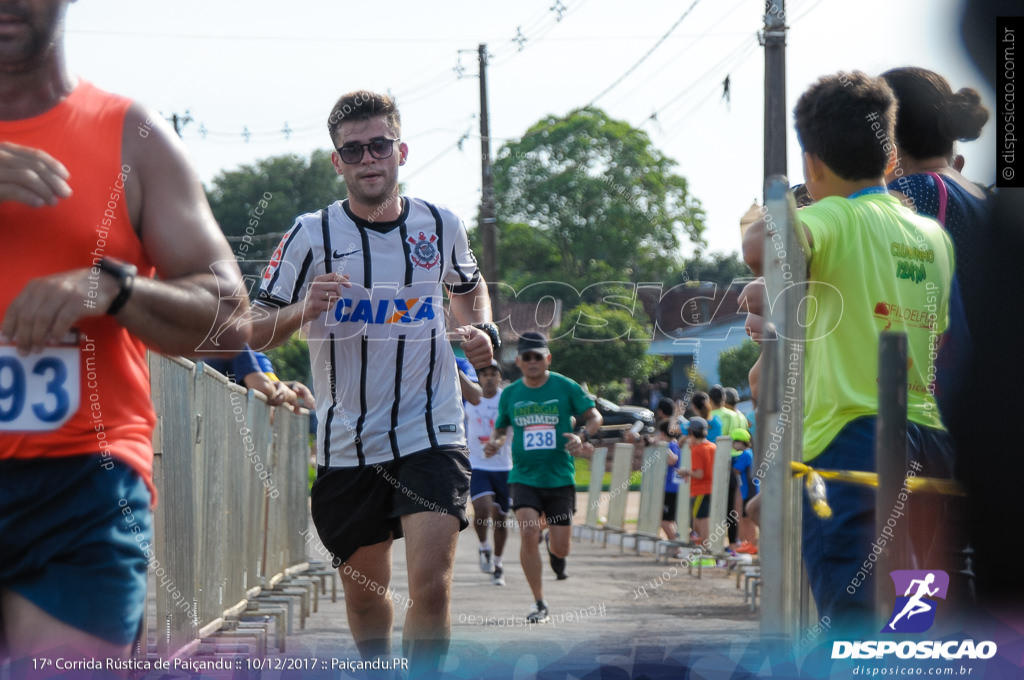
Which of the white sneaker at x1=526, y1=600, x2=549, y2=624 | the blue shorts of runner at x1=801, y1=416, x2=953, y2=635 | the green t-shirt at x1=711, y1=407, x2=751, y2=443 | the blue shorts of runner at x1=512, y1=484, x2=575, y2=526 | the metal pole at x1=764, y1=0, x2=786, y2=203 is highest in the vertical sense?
the metal pole at x1=764, y1=0, x2=786, y2=203

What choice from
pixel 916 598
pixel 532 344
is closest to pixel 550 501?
pixel 532 344

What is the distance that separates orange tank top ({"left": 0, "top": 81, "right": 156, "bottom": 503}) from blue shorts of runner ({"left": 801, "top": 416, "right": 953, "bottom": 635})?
1645 mm

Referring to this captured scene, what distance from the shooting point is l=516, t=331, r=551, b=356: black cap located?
11.0m

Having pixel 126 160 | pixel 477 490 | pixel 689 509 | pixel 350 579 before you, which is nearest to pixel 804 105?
pixel 126 160

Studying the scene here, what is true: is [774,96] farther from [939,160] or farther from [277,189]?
[277,189]

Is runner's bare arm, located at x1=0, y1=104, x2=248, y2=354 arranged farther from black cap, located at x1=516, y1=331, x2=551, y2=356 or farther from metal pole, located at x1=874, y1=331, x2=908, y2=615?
black cap, located at x1=516, y1=331, x2=551, y2=356

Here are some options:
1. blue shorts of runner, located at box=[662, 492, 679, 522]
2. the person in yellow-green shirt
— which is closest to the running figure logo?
the person in yellow-green shirt

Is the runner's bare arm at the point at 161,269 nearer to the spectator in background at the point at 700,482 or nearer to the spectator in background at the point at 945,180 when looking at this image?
the spectator in background at the point at 945,180

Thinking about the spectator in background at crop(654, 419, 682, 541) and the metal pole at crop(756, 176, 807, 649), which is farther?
the spectator in background at crop(654, 419, 682, 541)

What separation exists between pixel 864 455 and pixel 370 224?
2.45 m

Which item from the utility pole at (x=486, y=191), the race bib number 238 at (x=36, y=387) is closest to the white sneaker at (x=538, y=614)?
the race bib number 238 at (x=36, y=387)

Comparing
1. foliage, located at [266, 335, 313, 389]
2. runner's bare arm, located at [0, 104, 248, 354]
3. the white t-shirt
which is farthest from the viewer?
foliage, located at [266, 335, 313, 389]

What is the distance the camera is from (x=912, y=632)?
309cm

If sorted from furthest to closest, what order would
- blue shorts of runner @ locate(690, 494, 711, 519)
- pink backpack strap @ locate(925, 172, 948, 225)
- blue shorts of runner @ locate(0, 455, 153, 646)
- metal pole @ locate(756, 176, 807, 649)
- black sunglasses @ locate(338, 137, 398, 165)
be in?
blue shorts of runner @ locate(690, 494, 711, 519)
black sunglasses @ locate(338, 137, 398, 165)
pink backpack strap @ locate(925, 172, 948, 225)
metal pole @ locate(756, 176, 807, 649)
blue shorts of runner @ locate(0, 455, 153, 646)
